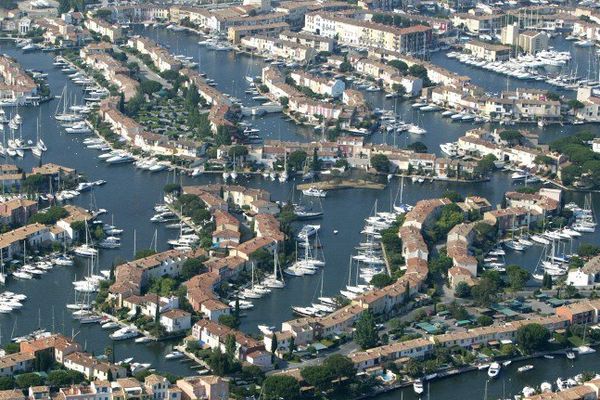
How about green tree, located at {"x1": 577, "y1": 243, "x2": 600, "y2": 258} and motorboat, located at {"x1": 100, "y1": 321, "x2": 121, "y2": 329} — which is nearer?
motorboat, located at {"x1": 100, "y1": 321, "x2": 121, "y2": 329}

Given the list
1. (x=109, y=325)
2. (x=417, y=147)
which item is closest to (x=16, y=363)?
(x=109, y=325)

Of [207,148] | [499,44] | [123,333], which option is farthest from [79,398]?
[499,44]

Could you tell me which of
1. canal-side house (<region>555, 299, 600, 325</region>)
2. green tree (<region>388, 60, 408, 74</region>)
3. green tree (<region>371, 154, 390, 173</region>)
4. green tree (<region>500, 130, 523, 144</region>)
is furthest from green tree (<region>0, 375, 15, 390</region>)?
green tree (<region>388, 60, 408, 74</region>)

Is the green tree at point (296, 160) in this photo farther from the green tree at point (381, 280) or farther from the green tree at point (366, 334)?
the green tree at point (366, 334)

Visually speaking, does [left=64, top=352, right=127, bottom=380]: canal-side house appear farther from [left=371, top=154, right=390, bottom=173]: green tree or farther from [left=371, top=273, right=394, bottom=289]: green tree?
[left=371, top=154, right=390, bottom=173]: green tree

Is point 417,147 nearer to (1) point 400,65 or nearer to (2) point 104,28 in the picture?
(1) point 400,65

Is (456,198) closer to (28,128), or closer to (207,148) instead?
(207,148)
